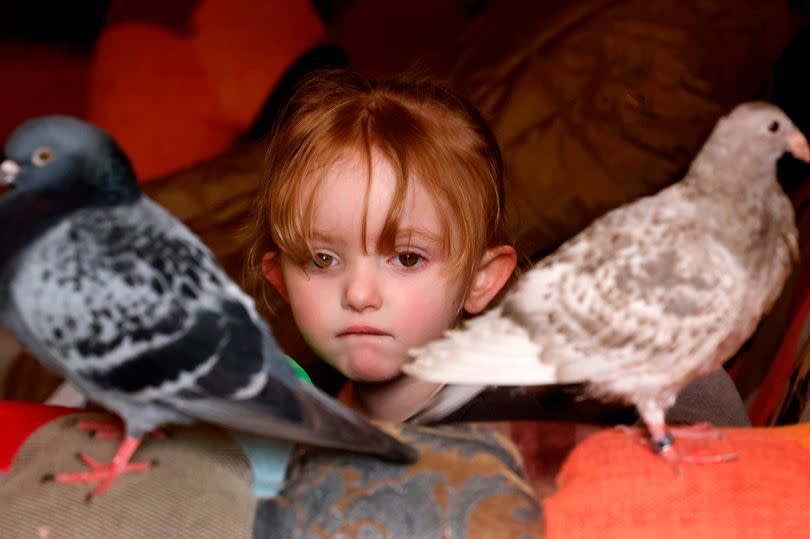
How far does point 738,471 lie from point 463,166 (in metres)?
0.24

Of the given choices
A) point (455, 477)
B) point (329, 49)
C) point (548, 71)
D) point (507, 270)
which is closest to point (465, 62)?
point (548, 71)

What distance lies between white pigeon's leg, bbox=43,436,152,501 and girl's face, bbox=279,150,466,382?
0.12 m

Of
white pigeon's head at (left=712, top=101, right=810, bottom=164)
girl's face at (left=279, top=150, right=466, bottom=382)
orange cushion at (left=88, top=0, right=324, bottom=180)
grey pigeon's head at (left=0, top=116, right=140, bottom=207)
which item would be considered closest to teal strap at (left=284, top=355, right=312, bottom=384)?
girl's face at (left=279, top=150, right=466, bottom=382)

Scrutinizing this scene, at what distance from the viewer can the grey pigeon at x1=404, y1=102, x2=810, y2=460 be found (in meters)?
0.38

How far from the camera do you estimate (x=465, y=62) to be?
94 centimetres

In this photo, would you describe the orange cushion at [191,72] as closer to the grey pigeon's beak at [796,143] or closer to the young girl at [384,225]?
the young girl at [384,225]

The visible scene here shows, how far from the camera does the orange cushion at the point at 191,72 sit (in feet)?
3.87

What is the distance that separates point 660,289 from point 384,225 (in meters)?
0.16

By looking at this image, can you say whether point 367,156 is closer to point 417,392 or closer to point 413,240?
point 413,240

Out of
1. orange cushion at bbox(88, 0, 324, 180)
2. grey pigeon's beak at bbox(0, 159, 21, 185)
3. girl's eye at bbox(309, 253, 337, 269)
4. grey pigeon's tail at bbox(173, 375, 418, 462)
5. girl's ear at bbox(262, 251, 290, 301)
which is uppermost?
grey pigeon's beak at bbox(0, 159, 21, 185)

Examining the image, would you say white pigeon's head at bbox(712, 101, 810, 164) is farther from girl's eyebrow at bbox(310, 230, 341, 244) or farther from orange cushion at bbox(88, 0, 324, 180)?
orange cushion at bbox(88, 0, 324, 180)

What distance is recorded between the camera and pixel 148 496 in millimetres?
401

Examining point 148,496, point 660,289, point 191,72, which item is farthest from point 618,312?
point 191,72

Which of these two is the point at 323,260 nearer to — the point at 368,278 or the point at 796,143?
the point at 368,278
